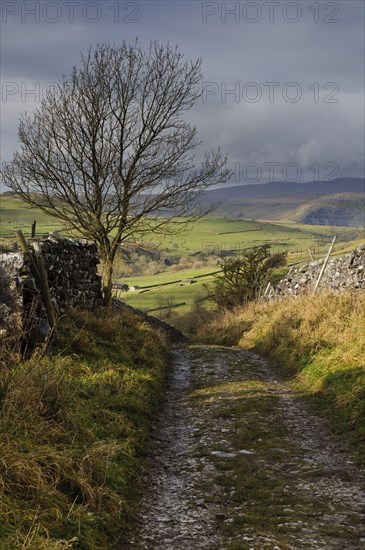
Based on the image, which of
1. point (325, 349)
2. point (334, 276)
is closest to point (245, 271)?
point (334, 276)

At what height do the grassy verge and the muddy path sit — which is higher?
the grassy verge

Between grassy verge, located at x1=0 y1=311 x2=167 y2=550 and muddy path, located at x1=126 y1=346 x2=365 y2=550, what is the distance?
38 cm

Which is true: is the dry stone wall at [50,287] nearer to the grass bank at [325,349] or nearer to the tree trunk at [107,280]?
the tree trunk at [107,280]

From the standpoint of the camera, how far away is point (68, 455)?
606cm

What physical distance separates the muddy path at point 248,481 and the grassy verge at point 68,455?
1.26ft

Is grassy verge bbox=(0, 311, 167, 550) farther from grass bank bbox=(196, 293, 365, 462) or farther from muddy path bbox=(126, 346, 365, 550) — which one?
grass bank bbox=(196, 293, 365, 462)

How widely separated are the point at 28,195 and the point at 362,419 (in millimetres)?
15598

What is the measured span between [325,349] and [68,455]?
835cm

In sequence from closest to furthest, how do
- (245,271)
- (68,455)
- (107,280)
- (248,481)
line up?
(68,455)
(248,481)
(107,280)
(245,271)

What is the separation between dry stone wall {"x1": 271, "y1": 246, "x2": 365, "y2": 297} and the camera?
1838cm

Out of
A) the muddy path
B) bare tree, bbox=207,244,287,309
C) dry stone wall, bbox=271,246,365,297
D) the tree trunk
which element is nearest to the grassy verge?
the muddy path

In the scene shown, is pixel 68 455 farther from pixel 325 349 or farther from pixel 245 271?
pixel 245 271

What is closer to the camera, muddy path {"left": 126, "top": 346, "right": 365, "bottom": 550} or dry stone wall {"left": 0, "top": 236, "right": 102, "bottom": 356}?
muddy path {"left": 126, "top": 346, "right": 365, "bottom": 550}

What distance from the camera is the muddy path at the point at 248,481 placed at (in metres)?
5.16
